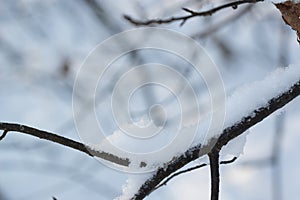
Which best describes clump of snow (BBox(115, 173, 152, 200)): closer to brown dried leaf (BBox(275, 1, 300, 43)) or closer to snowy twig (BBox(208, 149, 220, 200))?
snowy twig (BBox(208, 149, 220, 200))

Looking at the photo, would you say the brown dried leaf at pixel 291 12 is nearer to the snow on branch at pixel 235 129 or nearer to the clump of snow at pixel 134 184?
the snow on branch at pixel 235 129

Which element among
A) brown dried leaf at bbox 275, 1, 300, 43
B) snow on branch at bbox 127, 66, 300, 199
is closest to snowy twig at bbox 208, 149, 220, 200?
snow on branch at bbox 127, 66, 300, 199

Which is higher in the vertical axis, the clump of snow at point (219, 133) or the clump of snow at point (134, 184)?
the clump of snow at point (219, 133)

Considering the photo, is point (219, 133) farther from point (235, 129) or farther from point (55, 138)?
point (55, 138)

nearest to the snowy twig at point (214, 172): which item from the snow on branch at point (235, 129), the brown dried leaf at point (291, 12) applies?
the snow on branch at point (235, 129)

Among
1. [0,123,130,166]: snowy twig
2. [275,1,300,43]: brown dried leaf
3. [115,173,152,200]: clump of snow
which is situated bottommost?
[115,173,152,200]: clump of snow

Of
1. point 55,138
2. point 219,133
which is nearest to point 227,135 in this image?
point 219,133
